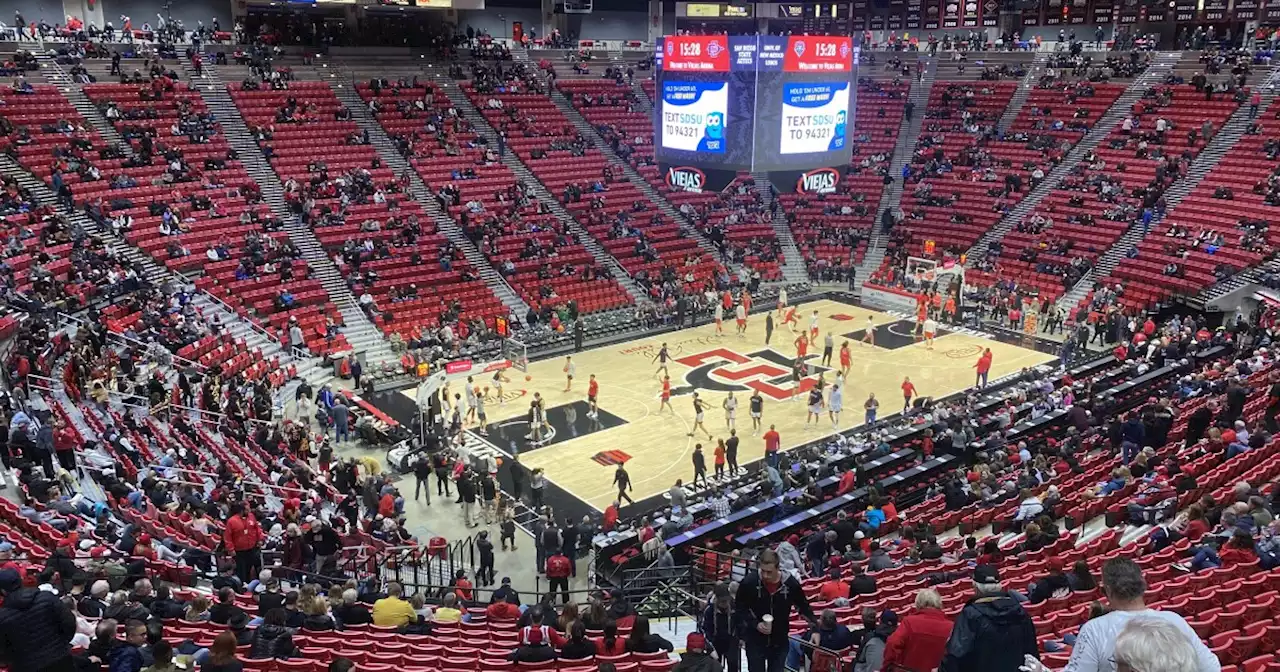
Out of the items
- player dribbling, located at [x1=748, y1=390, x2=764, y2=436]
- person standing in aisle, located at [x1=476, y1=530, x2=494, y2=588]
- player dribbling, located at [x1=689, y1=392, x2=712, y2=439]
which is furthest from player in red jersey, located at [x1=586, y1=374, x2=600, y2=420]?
person standing in aisle, located at [x1=476, y1=530, x2=494, y2=588]

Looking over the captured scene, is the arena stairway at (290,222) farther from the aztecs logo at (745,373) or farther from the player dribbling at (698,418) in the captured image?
the player dribbling at (698,418)

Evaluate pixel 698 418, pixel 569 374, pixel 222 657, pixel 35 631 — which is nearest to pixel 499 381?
pixel 569 374

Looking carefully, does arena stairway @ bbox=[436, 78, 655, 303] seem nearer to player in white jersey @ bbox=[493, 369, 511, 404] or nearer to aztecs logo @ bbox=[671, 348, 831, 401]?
aztecs logo @ bbox=[671, 348, 831, 401]

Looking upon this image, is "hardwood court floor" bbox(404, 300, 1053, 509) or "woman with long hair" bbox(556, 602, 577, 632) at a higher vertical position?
"woman with long hair" bbox(556, 602, 577, 632)

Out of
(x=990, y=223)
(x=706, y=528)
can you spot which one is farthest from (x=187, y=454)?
(x=990, y=223)

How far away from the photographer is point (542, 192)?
1688 inches

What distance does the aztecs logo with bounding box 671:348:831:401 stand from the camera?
28.3 meters

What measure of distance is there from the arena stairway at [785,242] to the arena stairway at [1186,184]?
10.9m

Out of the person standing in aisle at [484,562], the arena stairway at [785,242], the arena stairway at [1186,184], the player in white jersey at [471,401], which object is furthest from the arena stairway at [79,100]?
the arena stairway at [1186,184]

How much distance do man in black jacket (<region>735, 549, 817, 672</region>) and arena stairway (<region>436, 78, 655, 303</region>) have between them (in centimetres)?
3030

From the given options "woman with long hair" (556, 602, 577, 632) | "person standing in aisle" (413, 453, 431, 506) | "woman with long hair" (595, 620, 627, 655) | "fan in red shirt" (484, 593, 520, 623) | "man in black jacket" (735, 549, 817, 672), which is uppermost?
"man in black jacket" (735, 549, 817, 672)

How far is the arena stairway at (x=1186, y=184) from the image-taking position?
37.4 m

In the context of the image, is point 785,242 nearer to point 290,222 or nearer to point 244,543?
point 290,222

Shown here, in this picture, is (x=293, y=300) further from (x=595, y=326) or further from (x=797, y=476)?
(x=797, y=476)
